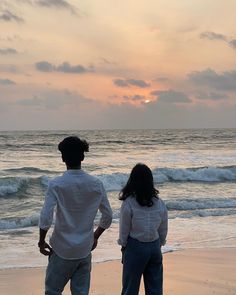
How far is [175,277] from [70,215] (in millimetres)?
3613

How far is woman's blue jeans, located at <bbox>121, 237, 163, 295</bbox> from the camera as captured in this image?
12.6ft

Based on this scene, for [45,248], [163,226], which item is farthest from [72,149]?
[163,226]

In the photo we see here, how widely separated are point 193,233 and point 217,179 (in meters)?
15.7

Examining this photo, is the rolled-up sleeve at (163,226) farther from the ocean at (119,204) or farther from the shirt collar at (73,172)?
the ocean at (119,204)

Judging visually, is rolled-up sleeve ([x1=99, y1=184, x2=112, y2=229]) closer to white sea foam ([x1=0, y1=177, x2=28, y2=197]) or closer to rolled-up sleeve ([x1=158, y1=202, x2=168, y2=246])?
rolled-up sleeve ([x1=158, y1=202, x2=168, y2=246])

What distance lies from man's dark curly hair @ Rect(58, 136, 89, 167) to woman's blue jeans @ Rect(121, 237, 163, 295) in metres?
0.93

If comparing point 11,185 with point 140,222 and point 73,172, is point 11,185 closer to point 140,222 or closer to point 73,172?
point 140,222

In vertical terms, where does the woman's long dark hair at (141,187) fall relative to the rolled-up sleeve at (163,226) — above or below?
above

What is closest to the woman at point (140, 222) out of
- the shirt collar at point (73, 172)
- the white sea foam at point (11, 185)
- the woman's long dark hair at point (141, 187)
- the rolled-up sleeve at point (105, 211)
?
the woman's long dark hair at point (141, 187)

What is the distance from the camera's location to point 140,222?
382cm

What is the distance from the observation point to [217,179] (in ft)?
83.5

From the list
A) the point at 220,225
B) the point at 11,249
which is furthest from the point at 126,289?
the point at 220,225

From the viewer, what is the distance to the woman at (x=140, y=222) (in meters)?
3.82

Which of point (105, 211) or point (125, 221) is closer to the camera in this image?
point (105, 211)
